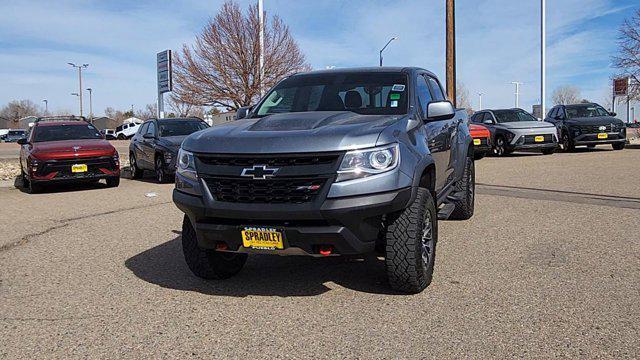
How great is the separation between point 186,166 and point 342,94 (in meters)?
1.62

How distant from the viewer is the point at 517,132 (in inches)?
728

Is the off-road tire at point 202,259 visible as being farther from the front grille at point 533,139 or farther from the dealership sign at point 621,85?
the dealership sign at point 621,85

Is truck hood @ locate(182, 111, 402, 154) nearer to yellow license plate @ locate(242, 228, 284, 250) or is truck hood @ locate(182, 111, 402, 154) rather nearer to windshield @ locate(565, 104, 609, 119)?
A: yellow license plate @ locate(242, 228, 284, 250)

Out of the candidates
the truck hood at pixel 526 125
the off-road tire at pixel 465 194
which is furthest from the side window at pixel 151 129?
the truck hood at pixel 526 125

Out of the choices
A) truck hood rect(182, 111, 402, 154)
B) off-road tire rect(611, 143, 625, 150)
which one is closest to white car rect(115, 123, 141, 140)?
off-road tire rect(611, 143, 625, 150)

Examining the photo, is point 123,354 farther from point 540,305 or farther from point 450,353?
point 540,305

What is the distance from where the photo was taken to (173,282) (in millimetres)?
4820

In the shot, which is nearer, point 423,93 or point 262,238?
point 262,238

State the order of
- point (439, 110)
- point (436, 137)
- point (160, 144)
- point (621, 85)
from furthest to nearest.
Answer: point (621, 85)
point (160, 144)
point (436, 137)
point (439, 110)

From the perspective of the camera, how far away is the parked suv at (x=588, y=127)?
19.2 m

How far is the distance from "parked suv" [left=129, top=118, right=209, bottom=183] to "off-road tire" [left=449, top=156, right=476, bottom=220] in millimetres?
7580

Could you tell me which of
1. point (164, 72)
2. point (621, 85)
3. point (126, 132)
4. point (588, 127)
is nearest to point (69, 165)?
point (164, 72)

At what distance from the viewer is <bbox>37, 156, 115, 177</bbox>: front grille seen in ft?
37.9

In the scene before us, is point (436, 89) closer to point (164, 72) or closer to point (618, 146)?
point (618, 146)
